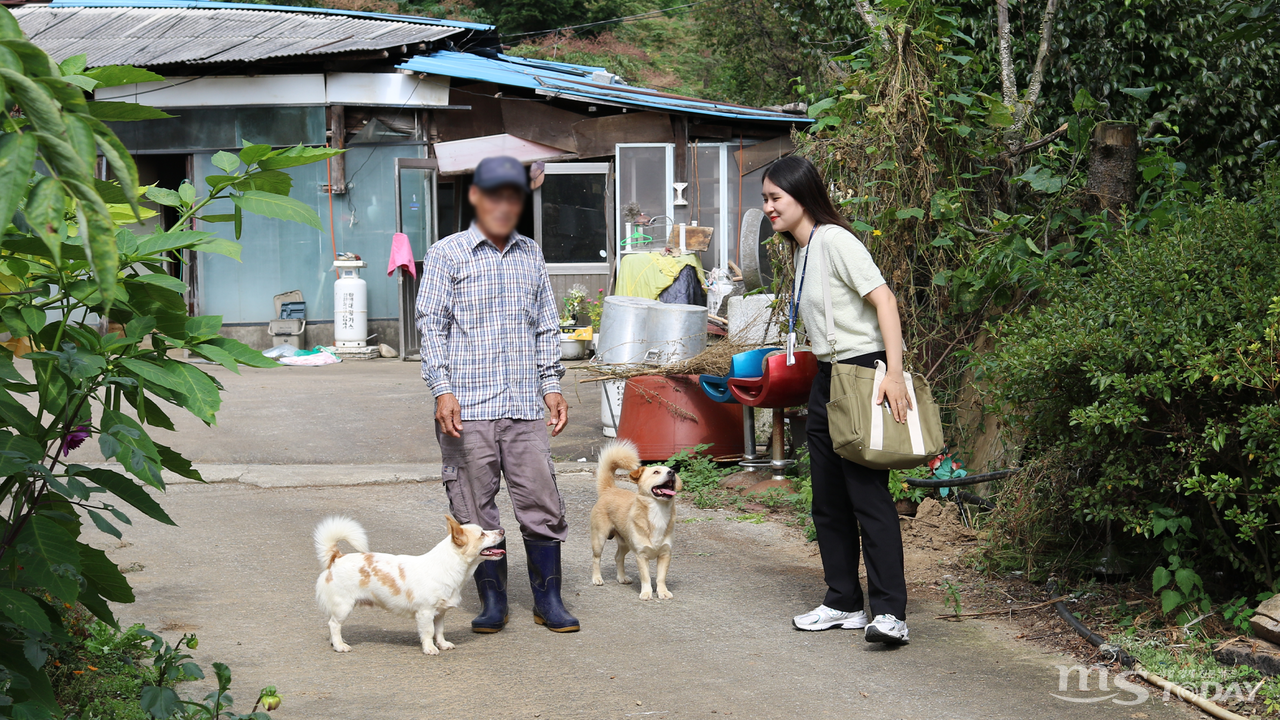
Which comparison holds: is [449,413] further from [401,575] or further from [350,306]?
[350,306]

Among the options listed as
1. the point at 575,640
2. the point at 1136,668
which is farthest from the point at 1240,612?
the point at 575,640

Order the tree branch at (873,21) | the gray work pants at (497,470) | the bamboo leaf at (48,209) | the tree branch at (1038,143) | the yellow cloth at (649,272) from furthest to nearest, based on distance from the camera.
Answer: the yellow cloth at (649,272) < the tree branch at (873,21) < the tree branch at (1038,143) < the gray work pants at (497,470) < the bamboo leaf at (48,209)

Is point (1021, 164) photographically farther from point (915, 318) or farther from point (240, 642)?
point (240, 642)

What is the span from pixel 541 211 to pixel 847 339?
11.2 metres

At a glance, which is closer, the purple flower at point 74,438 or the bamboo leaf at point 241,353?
the bamboo leaf at point 241,353

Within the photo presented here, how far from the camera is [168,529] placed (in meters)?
5.92

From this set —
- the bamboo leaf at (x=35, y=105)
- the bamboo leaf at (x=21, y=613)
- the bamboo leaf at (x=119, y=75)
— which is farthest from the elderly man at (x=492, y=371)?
the bamboo leaf at (x=35, y=105)

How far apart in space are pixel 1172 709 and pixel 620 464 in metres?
2.48

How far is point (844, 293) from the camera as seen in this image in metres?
3.92

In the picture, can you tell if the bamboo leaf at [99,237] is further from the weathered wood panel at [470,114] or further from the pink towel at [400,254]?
the weathered wood panel at [470,114]

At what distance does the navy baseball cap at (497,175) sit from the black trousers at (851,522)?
276 centimetres

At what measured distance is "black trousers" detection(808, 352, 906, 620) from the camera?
394cm

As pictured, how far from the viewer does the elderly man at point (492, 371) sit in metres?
3.92

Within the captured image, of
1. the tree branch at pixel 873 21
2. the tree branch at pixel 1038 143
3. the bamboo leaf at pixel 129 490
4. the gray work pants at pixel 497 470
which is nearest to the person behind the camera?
the bamboo leaf at pixel 129 490
